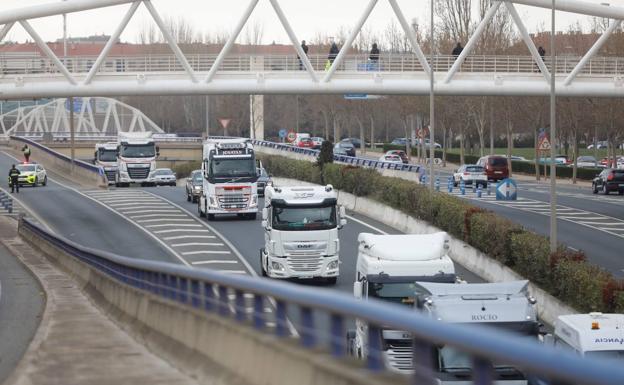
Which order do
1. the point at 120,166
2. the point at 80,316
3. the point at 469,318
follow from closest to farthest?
the point at 469,318 → the point at 80,316 → the point at 120,166

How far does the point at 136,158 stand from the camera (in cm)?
7675

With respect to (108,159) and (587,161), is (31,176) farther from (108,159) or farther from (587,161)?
(587,161)

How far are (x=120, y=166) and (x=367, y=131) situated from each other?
104 m

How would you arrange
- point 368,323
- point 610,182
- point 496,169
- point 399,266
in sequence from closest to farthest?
point 368,323 → point 399,266 → point 610,182 → point 496,169

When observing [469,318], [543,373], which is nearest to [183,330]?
[469,318]

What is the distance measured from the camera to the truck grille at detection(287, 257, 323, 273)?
113 feet

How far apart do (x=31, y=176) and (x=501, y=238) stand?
48937 mm

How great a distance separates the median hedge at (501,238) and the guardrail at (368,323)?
Answer: 1310 cm

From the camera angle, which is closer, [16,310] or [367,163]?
[16,310]

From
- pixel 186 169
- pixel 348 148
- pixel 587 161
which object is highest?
pixel 348 148

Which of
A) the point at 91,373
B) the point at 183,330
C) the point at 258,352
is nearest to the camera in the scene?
the point at 258,352

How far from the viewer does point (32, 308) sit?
27.4 meters

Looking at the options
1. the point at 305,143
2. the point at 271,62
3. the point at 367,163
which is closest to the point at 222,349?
the point at 271,62

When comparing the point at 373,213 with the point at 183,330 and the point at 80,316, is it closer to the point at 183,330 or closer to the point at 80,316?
the point at 80,316
